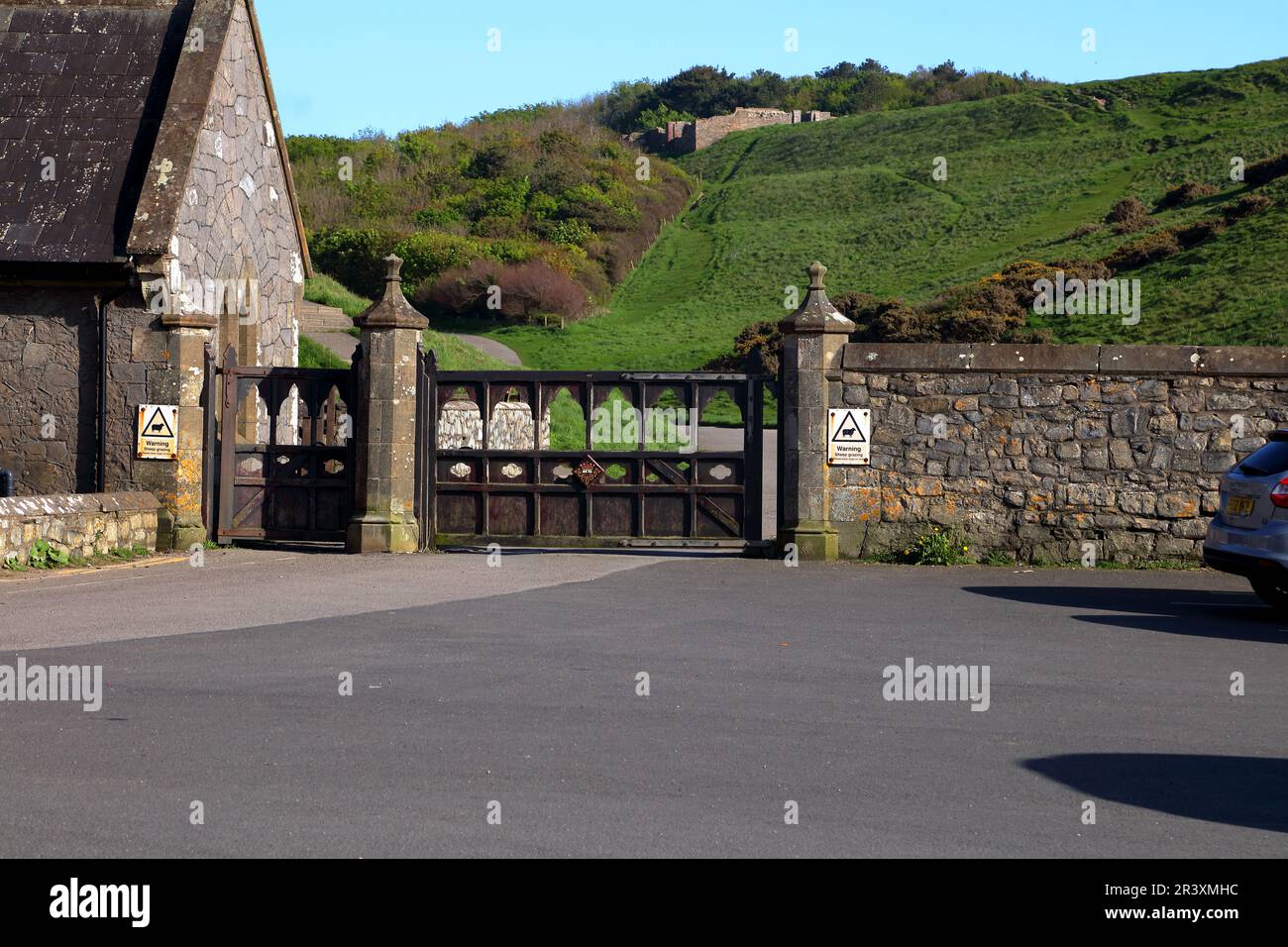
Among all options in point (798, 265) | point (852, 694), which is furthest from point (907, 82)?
point (852, 694)

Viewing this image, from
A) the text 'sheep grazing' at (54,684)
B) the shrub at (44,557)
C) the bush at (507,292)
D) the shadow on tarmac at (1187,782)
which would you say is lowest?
the shadow on tarmac at (1187,782)

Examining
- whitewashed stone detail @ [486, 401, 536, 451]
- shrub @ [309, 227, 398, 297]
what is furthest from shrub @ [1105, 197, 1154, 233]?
whitewashed stone detail @ [486, 401, 536, 451]

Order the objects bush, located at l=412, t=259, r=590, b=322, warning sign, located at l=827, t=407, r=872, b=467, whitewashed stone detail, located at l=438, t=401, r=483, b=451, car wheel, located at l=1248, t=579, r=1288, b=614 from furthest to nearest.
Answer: bush, located at l=412, t=259, r=590, b=322 < whitewashed stone detail, located at l=438, t=401, r=483, b=451 < warning sign, located at l=827, t=407, r=872, b=467 < car wheel, located at l=1248, t=579, r=1288, b=614

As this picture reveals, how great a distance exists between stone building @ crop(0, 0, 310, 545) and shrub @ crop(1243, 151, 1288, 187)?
4629 cm

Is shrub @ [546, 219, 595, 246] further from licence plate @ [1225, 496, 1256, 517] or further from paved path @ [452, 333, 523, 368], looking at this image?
licence plate @ [1225, 496, 1256, 517]

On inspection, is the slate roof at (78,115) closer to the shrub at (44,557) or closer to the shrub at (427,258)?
the shrub at (44,557)

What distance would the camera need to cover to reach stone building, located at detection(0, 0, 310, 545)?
16250mm

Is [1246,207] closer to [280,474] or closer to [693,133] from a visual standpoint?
[280,474]

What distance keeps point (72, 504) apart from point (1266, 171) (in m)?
53.0

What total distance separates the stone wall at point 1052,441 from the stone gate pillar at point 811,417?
0.15 meters

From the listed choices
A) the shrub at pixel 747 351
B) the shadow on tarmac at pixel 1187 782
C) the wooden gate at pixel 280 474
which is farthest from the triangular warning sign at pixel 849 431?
the shrub at pixel 747 351

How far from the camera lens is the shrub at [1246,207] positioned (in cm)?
4906

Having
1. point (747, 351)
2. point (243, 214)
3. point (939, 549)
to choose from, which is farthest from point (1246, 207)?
point (243, 214)
